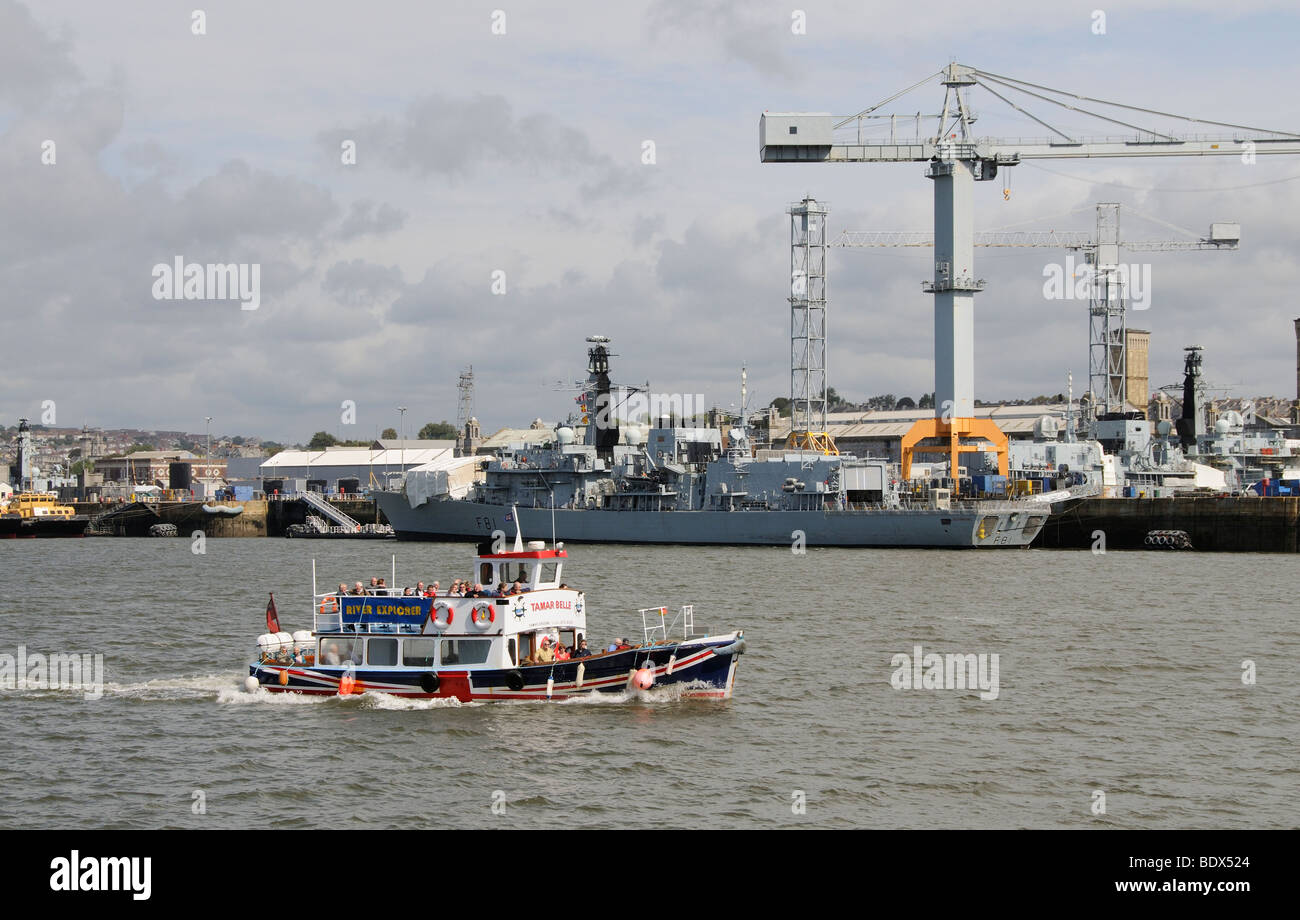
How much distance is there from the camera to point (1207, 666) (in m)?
32.0

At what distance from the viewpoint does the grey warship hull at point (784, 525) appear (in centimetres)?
7694

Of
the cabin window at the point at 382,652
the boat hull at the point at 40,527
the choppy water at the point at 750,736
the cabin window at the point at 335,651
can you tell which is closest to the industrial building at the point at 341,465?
the boat hull at the point at 40,527

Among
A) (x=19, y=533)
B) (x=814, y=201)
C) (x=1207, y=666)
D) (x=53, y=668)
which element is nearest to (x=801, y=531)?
(x=814, y=201)

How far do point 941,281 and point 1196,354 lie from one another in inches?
1468

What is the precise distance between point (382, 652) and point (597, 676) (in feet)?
16.0

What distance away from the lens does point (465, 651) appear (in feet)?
90.1

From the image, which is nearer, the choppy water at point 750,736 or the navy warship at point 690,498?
the choppy water at point 750,736

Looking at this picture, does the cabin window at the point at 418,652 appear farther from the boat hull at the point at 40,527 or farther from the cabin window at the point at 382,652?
the boat hull at the point at 40,527

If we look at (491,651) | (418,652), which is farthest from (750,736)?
(418,652)

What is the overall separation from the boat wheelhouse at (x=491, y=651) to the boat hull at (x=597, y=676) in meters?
0.02

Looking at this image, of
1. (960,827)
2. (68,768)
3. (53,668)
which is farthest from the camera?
(53,668)

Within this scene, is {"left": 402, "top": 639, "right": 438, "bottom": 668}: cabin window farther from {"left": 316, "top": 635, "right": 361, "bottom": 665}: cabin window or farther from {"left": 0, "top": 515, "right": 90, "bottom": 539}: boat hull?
{"left": 0, "top": 515, "right": 90, "bottom": 539}: boat hull

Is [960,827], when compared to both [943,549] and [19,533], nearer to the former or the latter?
[943,549]
